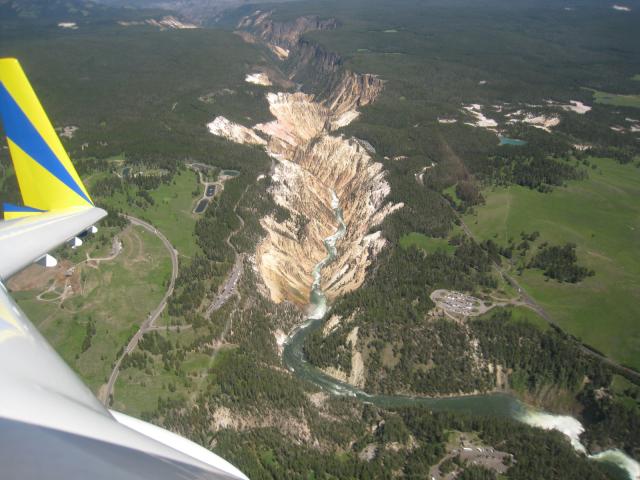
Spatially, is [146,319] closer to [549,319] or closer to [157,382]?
[157,382]

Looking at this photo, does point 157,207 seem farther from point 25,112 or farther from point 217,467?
point 217,467

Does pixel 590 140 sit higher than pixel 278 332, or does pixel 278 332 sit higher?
pixel 590 140

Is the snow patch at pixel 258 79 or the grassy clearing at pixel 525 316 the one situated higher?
the snow patch at pixel 258 79

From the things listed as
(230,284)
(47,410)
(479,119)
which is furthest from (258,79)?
(47,410)

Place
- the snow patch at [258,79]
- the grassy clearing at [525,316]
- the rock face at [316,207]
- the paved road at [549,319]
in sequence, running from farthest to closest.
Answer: the snow patch at [258,79]
the rock face at [316,207]
the grassy clearing at [525,316]
the paved road at [549,319]

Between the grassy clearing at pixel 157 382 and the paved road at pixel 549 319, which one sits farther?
the paved road at pixel 549 319

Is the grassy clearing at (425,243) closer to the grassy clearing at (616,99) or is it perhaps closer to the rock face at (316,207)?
the rock face at (316,207)

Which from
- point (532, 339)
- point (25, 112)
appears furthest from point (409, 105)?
point (25, 112)

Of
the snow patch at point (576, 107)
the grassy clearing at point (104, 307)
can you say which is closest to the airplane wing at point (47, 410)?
the grassy clearing at point (104, 307)
